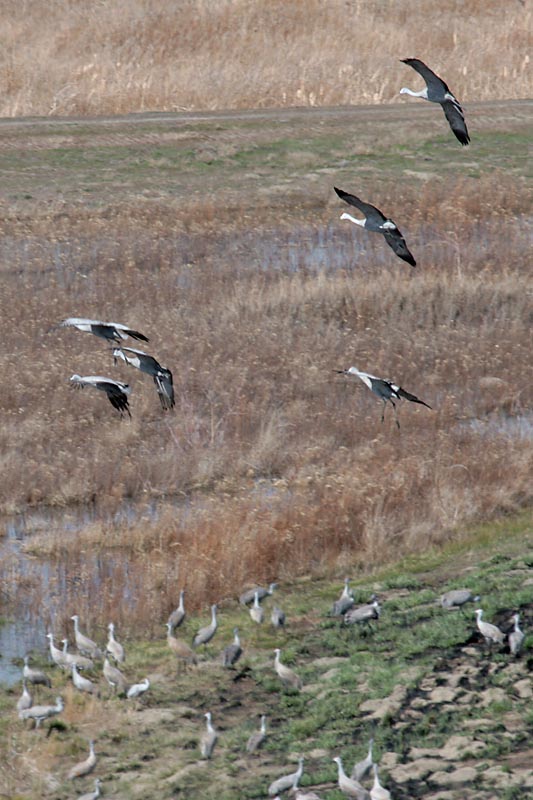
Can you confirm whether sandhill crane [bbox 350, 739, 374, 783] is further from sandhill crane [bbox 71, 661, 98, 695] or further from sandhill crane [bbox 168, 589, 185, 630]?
sandhill crane [bbox 168, 589, 185, 630]

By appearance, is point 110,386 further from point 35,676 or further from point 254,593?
point 35,676

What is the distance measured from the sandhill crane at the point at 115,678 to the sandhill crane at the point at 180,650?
0.49 meters

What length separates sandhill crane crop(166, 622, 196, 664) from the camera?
11.7 metres

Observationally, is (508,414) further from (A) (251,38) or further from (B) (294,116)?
(A) (251,38)

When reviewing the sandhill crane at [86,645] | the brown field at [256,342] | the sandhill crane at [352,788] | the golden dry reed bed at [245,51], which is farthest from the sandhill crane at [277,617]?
the golden dry reed bed at [245,51]

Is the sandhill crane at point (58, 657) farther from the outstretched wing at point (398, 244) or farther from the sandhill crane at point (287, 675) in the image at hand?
the outstretched wing at point (398, 244)

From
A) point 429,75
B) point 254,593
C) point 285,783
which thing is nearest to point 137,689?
point 254,593

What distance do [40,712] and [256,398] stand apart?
7.64 metres

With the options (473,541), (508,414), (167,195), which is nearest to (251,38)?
(167,195)

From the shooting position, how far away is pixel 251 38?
124 feet

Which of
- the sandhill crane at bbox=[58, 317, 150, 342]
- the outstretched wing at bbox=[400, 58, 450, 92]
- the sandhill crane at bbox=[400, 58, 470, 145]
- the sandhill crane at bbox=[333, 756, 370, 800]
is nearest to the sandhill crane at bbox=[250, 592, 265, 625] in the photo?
the sandhill crane at bbox=[58, 317, 150, 342]

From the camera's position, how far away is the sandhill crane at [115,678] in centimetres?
1121

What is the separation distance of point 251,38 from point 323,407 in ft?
71.0

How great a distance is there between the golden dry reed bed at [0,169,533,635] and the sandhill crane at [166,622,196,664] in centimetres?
81
